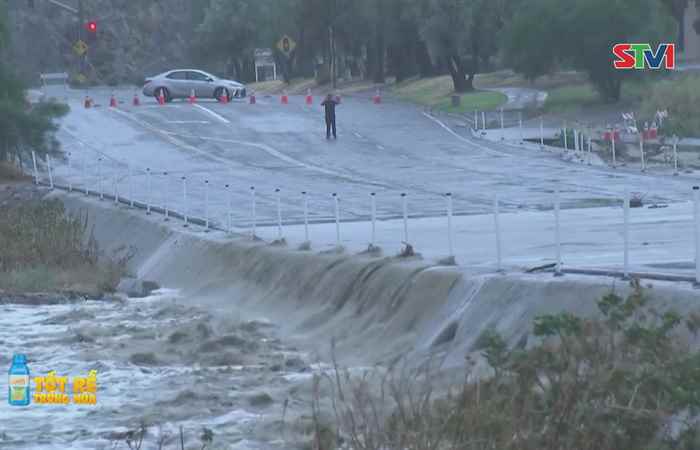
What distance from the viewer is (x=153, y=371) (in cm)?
1858

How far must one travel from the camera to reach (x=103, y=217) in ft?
112

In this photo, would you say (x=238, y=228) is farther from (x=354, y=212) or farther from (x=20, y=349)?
Result: (x=20, y=349)

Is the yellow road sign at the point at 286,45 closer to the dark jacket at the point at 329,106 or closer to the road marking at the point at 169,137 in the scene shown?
the road marking at the point at 169,137

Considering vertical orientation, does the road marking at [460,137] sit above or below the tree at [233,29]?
below

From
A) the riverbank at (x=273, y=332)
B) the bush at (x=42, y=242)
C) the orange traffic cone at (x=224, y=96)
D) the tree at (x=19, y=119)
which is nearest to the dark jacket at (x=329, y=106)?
the tree at (x=19, y=119)

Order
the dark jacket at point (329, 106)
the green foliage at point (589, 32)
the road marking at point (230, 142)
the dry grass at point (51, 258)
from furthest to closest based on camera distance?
1. the green foliage at point (589, 32)
2. the dark jacket at point (329, 106)
3. the road marking at point (230, 142)
4. the dry grass at point (51, 258)

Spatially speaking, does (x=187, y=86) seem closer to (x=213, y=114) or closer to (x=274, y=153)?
(x=213, y=114)

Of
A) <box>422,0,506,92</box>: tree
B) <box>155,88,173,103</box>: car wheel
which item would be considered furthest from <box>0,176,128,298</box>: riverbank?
<box>422,0,506,92</box>: tree

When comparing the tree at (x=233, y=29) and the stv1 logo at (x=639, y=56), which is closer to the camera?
the stv1 logo at (x=639, y=56)

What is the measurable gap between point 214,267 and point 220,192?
394 inches

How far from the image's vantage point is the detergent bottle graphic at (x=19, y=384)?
52.9ft

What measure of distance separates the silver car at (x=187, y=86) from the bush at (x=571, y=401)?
2199 inches

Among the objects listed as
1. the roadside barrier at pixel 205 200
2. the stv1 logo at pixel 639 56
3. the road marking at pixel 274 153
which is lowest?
the road marking at pixel 274 153

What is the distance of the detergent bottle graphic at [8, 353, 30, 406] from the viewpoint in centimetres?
1611
